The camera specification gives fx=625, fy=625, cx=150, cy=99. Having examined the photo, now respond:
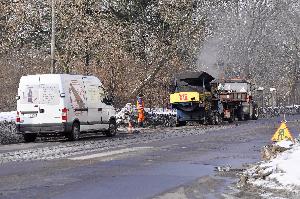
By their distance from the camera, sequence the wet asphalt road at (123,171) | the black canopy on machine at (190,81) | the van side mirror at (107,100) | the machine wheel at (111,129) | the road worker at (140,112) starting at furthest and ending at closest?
the black canopy on machine at (190,81) → the road worker at (140,112) → the machine wheel at (111,129) → the van side mirror at (107,100) → the wet asphalt road at (123,171)

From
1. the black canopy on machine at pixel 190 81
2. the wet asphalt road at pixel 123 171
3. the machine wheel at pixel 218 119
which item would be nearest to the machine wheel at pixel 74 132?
the wet asphalt road at pixel 123 171

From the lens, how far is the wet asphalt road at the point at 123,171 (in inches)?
374

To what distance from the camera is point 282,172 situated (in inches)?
403

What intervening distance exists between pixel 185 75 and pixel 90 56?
7355 millimetres

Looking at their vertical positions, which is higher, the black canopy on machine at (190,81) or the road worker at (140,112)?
the black canopy on machine at (190,81)

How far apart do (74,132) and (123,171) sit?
1031 centimetres

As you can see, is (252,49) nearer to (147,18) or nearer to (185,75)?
(147,18)

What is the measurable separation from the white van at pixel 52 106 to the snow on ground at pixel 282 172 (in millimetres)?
11518

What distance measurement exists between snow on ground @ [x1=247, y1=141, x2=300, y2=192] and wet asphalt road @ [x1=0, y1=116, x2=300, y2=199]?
1.92 ft

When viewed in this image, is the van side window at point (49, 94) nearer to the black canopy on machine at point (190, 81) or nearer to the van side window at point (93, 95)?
the van side window at point (93, 95)

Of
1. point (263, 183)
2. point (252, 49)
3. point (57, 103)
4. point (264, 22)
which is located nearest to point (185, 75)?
point (57, 103)

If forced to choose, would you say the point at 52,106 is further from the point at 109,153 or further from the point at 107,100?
the point at 109,153

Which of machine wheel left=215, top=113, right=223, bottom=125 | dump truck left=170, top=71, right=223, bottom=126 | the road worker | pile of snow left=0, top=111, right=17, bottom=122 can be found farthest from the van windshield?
machine wheel left=215, top=113, right=223, bottom=125

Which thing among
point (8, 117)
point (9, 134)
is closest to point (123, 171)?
point (9, 134)
